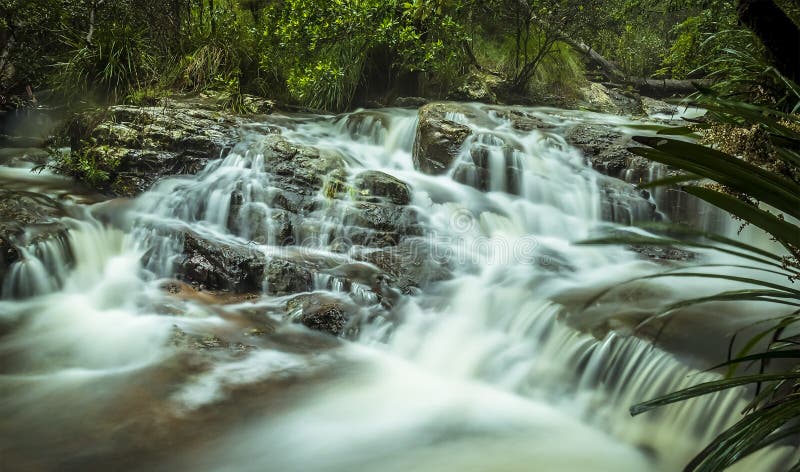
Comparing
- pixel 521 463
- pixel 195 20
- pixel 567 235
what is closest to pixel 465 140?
pixel 567 235

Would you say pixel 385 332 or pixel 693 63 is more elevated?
pixel 693 63

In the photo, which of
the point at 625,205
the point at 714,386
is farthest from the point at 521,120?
the point at 714,386

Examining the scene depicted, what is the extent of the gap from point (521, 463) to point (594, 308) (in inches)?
55.5

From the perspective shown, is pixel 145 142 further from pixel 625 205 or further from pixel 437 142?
pixel 625 205

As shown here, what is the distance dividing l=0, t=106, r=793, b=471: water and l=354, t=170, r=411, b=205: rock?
17 cm

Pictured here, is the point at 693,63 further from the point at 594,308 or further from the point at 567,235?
the point at 594,308

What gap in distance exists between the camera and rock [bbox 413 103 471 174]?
6.86 metres

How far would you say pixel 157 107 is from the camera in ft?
23.2

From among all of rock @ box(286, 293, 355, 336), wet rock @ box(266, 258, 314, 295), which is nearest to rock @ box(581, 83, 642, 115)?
wet rock @ box(266, 258, 314, 295)

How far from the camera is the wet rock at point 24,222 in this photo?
4.70 metres

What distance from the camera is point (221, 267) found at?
196 inches

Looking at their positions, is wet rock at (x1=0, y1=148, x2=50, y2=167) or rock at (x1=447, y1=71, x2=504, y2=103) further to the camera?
rock at (x1=447, y1=71, x2=504, y2=103)

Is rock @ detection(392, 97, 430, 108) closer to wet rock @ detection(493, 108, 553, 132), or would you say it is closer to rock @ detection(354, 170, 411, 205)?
wet rock @ detection(493, 108, 553, 132)

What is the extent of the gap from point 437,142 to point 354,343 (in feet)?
11.3
